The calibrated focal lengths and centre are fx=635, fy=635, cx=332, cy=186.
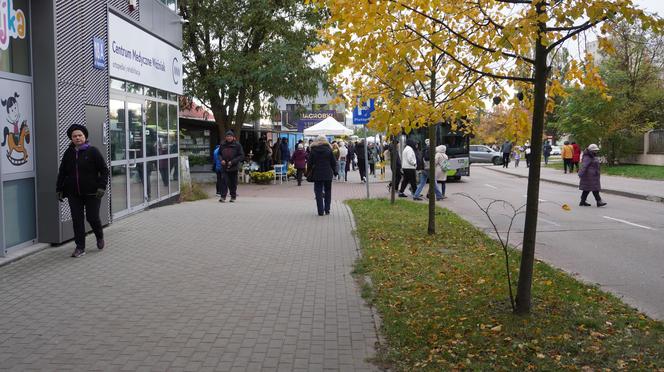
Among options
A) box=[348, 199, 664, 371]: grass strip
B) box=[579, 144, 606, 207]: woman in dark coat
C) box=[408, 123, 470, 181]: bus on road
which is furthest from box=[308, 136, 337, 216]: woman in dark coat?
box=[408, 123, 470, 181]: bus on road

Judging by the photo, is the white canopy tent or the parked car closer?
the white canopy tent

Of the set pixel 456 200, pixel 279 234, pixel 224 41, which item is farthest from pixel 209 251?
pixel 224 41

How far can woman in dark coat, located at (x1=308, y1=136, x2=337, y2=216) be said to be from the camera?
522 inches

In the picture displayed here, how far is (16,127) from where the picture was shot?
8320 mm

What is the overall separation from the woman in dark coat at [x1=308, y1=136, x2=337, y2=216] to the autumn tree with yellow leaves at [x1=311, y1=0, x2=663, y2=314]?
22.2 ft

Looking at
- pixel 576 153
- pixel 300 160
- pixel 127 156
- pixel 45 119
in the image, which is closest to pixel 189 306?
pixel 45 119

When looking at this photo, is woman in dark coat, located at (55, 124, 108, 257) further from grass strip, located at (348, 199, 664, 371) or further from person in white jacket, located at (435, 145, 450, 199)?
person in white jacket, located at (435, 145, 450, 199)

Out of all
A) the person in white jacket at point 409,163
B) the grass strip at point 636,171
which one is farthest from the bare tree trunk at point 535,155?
the grass strip at point 636,171

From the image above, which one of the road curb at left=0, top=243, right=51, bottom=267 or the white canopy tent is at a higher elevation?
the white canopy tent

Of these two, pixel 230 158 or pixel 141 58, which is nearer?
pixel 141 58

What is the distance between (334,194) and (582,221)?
9142 millimetres

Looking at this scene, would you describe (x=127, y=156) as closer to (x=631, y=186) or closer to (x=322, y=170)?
(x=322, y=170)

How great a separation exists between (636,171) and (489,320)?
2667 centimetres

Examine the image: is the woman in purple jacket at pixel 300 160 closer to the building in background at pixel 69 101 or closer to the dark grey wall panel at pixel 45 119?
the building in background at pixel 69 101
